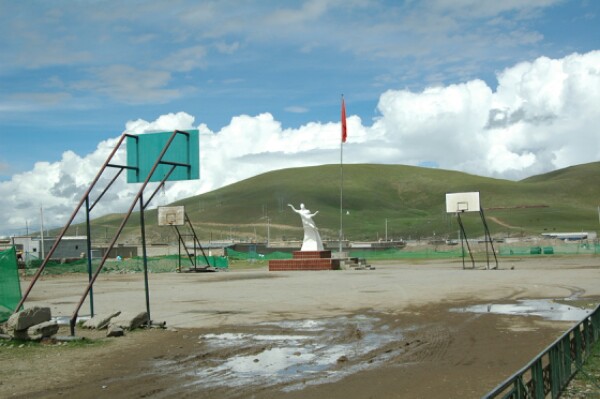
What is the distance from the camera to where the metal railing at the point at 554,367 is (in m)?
6.23

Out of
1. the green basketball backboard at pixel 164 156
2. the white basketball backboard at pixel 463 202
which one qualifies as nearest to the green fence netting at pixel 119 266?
the white basketball backboard at pixel 463 202

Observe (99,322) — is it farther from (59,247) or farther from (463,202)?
(59,247)

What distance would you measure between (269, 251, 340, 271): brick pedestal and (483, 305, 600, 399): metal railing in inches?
1562

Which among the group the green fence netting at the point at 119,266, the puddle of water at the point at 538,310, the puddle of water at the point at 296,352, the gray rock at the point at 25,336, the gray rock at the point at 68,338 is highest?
the gray rock at the point at 25,336

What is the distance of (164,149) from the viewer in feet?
55.4

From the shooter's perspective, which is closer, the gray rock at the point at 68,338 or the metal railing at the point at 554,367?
the metal railing at the point at 554,367

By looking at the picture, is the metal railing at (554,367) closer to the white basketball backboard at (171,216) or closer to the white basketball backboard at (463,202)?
the white basketball backboard at (463,202)

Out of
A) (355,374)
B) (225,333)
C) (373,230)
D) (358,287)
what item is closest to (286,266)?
(358,287)

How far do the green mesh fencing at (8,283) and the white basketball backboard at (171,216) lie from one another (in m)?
36.6

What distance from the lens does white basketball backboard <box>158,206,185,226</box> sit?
5410 centimetres

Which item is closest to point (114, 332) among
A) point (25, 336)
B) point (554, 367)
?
point (25, 336)

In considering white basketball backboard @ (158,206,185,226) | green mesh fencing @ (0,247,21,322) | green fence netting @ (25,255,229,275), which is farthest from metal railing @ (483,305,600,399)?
white basketball backboard @ (158,206,185,226)

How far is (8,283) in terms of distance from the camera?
53.3 ft

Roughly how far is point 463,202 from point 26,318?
4182 centimetres
